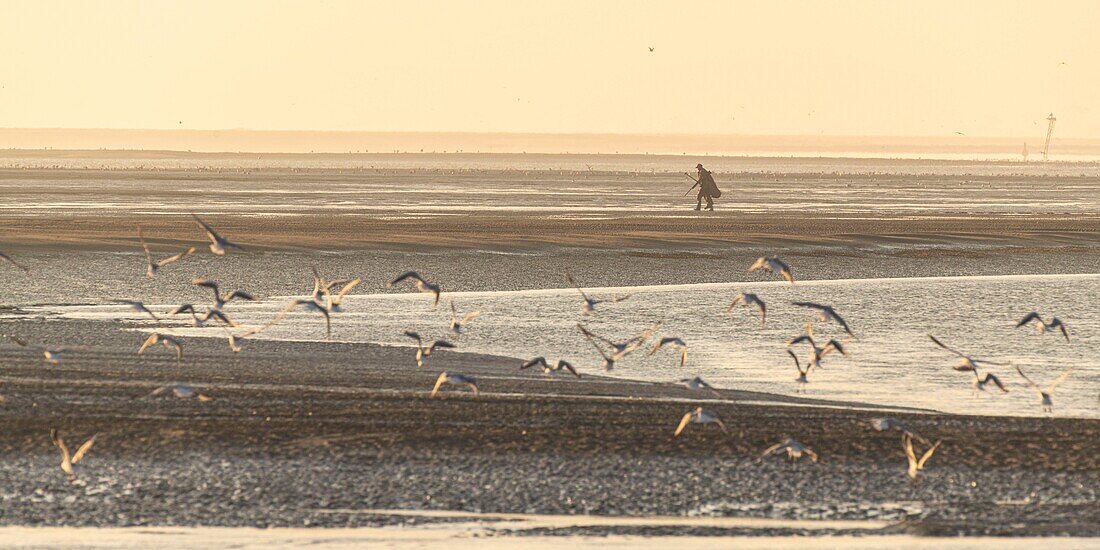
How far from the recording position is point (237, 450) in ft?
37.2

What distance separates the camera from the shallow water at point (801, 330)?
14828mm

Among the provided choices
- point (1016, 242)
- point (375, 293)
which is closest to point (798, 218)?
point (1016, 242)

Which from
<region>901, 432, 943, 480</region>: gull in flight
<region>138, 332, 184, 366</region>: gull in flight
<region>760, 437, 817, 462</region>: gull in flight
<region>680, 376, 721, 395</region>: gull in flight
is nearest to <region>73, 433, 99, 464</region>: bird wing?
<region>138, 332, 184, 366</region>: gull in flight

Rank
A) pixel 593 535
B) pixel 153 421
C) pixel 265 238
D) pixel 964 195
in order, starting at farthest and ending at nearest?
pixel 964 195 → pixel 265 238 → pixel 153 421 → pixel 593 535

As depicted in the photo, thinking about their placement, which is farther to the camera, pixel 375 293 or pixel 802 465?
pixel 375 293

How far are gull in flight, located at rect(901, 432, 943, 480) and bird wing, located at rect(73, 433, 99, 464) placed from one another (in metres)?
5.73

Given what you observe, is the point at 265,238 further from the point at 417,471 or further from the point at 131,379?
the point at 417,471

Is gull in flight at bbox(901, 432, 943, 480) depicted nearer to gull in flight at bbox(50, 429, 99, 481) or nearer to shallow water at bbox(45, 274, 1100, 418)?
shallow water at bbox(45, 274, 1100, 418)

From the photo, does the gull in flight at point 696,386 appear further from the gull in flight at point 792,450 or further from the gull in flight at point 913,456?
the gull in flight at point 913,456

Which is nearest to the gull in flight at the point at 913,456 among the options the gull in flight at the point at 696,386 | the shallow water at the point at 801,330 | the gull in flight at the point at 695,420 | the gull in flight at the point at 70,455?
the gull in flight at the point at 695,420

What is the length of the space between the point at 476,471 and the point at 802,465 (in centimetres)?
237

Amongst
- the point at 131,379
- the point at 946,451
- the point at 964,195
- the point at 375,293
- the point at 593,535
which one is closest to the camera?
the point at 593,535

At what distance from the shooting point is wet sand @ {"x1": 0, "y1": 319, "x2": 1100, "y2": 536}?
9773 millimetres

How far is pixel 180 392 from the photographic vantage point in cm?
1284
